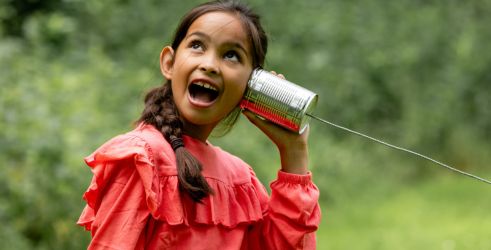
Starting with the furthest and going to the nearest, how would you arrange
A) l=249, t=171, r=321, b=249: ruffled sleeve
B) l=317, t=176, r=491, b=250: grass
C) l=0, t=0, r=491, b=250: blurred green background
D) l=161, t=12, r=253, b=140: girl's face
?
l=317, t=176, r=491, b=250: grass
l=0, t=0, r=491, b=250: blurred green background
l=249, t=171, r=321, b=249: ruffled sleeve
l=161, t=12, r=253, b=140: girl's face

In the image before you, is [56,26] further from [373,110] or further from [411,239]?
[373,110]

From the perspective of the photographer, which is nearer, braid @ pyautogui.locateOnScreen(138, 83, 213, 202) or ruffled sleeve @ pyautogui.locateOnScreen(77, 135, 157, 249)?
ruffled sleeve @ pyautogui.locateOnScreen(77, 135, 157, 249)

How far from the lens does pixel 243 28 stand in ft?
9.47

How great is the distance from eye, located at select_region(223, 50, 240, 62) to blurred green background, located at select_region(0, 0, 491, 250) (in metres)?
2.28

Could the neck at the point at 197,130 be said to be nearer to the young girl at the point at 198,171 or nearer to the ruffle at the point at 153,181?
the young girl at the point at 198,171

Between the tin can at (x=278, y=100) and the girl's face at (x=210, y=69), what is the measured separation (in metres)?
0.03

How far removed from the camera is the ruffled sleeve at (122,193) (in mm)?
2557

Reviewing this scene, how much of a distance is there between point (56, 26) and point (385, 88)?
15.3ft

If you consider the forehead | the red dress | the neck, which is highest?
the forehead

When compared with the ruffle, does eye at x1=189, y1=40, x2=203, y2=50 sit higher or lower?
higher

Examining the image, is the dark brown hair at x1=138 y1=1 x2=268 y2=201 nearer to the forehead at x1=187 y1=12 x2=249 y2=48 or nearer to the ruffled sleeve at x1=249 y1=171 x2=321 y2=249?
the forehead at x1=187 y1=12 x2=249 y2=48

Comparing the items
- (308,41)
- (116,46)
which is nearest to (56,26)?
(116,46)

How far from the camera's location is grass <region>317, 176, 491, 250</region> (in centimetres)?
698

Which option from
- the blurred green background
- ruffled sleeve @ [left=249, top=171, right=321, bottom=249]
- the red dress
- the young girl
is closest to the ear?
the young girl
